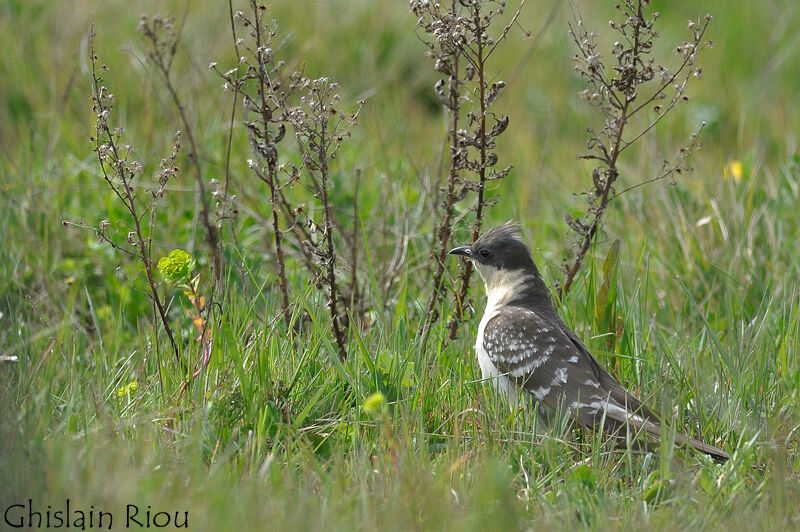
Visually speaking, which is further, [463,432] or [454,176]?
[454,176]

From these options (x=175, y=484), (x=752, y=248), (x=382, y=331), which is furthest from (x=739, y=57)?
(x=175, y=484)

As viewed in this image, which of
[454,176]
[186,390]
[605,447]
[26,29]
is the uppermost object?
[26,29]

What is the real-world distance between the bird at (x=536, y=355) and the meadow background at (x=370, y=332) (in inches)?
5.1

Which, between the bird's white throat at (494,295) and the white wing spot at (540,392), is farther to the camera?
the bird's white throat at (494,295)

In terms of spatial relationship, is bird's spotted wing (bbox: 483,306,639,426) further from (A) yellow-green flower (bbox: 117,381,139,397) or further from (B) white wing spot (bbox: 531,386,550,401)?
(A) yellow-green flower (bbox: 117,381,139,397)

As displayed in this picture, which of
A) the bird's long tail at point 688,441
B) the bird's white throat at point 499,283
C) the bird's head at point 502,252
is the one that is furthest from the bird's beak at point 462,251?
the bird's long tail at point 688,441

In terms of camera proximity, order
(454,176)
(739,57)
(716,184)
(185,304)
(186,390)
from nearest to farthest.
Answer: (186,390)
(454,176)
(185,304)
(716,184)
(739,57)

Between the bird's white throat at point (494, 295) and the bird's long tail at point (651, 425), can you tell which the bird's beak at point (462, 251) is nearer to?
the bird's white throat at point (494, 295)

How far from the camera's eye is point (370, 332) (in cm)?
530

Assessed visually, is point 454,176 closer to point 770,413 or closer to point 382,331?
point 382,331

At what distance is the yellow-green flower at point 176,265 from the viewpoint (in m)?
4.54

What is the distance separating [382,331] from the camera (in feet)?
15.8

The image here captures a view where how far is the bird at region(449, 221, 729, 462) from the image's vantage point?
15.1 ft

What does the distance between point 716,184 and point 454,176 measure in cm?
282
